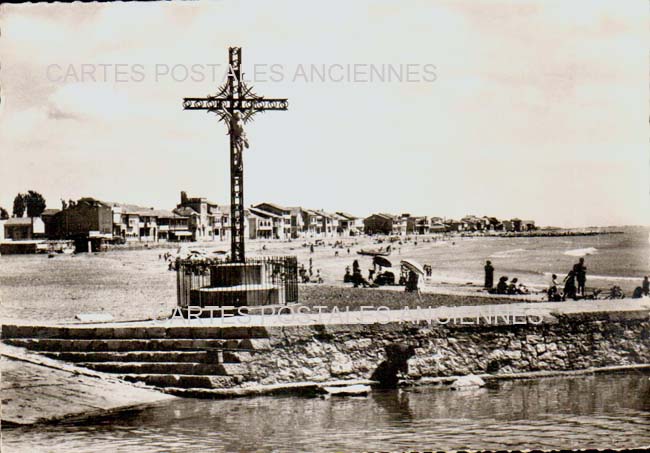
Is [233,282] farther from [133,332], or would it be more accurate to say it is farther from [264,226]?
[264,226]

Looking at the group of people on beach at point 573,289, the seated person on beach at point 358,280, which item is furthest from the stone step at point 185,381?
the seated person on beach at point 358,280

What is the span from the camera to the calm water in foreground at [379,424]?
9.41 meters

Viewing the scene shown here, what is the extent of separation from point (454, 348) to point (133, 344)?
19.0 ft

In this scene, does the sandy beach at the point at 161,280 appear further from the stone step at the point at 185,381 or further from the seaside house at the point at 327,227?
the stone step at the point at 185,381

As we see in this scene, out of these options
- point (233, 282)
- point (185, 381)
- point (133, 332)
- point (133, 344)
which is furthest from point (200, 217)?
point (185, 381)

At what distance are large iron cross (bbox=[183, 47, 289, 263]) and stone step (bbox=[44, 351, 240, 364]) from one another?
3280mm

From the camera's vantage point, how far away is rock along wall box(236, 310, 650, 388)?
1241cm

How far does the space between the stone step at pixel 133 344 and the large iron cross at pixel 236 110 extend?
3.09 m

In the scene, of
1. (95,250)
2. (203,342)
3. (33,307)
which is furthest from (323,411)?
(95,250)

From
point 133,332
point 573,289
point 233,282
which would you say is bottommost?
point 133,332

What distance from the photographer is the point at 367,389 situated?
1232 cm

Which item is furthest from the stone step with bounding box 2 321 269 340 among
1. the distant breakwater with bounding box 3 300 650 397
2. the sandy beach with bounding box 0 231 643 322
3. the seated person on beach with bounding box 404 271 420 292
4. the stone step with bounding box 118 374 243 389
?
the seated person on beach with bounding box 404 271 420 292

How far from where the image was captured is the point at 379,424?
10.4 metres

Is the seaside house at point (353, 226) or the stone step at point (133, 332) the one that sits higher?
the seaside house at point (353, 226)
